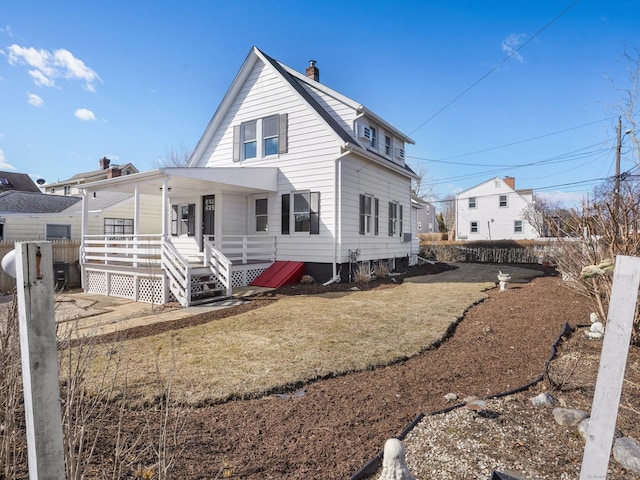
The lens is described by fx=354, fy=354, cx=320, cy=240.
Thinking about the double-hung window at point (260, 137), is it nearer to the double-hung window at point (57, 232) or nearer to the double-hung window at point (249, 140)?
the double-hung window at point (249, 140)

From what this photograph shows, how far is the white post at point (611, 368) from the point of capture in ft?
5.24

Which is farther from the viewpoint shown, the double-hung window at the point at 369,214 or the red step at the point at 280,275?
the double-hung window at the point at 369,214

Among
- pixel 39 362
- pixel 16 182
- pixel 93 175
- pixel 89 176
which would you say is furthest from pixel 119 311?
pixel 16 182

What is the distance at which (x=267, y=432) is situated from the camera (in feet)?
9.73

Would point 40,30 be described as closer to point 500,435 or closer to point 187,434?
point 187,434

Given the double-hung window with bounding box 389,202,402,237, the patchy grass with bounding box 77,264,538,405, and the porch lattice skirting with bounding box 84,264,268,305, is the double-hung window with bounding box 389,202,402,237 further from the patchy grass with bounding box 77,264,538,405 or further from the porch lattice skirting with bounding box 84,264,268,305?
the patchy grass with bounding box 77,264,538,405

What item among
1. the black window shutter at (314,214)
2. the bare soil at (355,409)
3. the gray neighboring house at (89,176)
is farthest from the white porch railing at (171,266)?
the gray neighboring house at (89,176)

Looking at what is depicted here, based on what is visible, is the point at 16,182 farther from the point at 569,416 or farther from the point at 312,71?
the point at 569,416

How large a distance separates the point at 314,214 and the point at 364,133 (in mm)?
4198

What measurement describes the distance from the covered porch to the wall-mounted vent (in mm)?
3665

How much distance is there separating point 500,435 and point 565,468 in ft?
1.54

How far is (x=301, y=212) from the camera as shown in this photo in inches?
489

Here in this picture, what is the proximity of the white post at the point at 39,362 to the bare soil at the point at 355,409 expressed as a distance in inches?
40.5

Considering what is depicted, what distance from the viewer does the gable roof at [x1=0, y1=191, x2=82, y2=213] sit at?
65.6 ft
